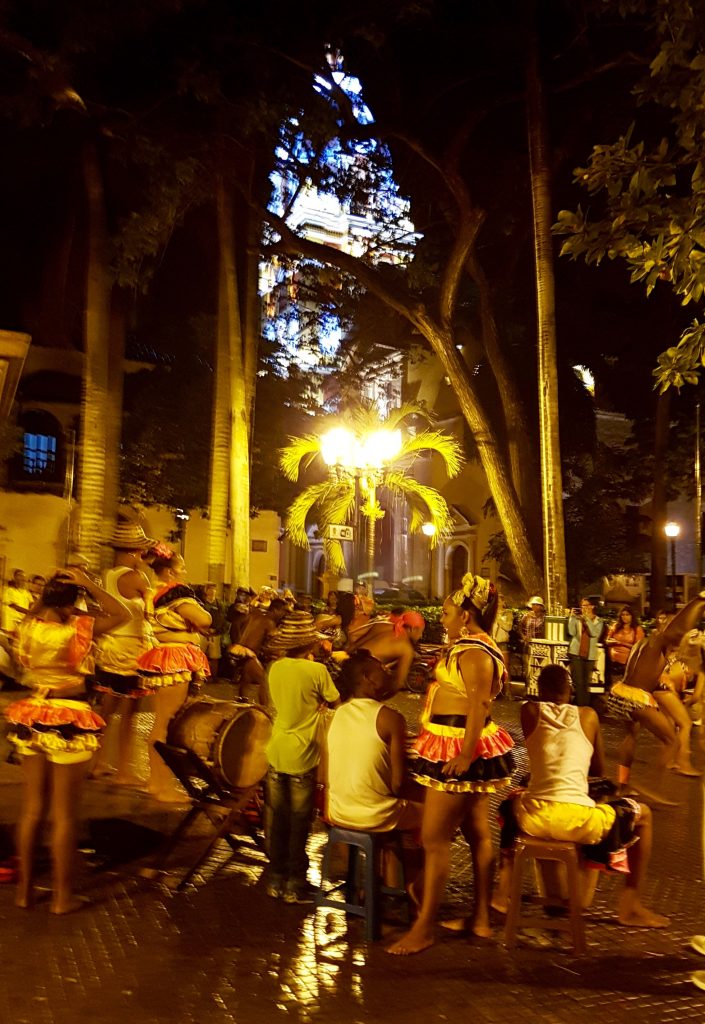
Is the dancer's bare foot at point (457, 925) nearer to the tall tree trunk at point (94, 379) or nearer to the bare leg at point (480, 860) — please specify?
the bare leg at point (480, 860)

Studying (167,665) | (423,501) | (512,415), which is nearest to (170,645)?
(167,665)

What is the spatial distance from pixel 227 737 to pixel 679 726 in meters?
6.36

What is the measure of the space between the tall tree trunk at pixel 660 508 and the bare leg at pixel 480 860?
22735 millimetres

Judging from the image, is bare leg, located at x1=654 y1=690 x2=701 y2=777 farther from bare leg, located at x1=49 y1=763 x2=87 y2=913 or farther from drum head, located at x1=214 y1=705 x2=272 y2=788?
bare leg, located at x1=49 y1=763 x2=87 y2=913

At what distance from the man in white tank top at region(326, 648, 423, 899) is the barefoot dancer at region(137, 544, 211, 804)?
2.65m

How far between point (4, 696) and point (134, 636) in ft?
21.4

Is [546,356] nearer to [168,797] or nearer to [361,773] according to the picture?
[168,797]

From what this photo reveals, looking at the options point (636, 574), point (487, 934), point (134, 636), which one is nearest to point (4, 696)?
point (134, 636)

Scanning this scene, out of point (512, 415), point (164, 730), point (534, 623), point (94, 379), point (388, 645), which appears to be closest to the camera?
point (388, 645)

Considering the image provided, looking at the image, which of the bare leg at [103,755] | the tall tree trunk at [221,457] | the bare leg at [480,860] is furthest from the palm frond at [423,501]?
the bare leg at [480,860]

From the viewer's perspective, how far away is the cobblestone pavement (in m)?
4.47

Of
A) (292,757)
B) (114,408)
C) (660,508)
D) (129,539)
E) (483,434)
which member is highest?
(114,408)

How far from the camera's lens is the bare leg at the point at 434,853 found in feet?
17.1

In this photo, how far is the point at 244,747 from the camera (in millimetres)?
6391
